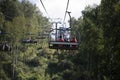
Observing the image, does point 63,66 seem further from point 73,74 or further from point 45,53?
point 45,53

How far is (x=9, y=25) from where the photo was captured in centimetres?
7300

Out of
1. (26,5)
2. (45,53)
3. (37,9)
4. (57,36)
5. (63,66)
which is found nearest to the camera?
(57,36)

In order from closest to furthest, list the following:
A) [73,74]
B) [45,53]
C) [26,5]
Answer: [73,74] → [45,53] → [26,5]

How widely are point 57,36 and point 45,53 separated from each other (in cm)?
5316

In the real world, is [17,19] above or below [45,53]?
above

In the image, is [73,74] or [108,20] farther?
→ [73,74]

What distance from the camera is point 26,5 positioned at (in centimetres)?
10644

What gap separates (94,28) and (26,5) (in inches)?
2352

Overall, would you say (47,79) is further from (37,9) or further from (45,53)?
(37,9)

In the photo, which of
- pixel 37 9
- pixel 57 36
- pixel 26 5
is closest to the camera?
pixel 57 36

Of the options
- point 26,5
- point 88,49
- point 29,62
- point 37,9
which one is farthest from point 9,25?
point 37,9

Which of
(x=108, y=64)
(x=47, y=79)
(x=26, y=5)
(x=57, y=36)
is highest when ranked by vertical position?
(x=26, y=5)

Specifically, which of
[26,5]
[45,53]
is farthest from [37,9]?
[45,53]

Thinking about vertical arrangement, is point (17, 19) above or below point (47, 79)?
above
